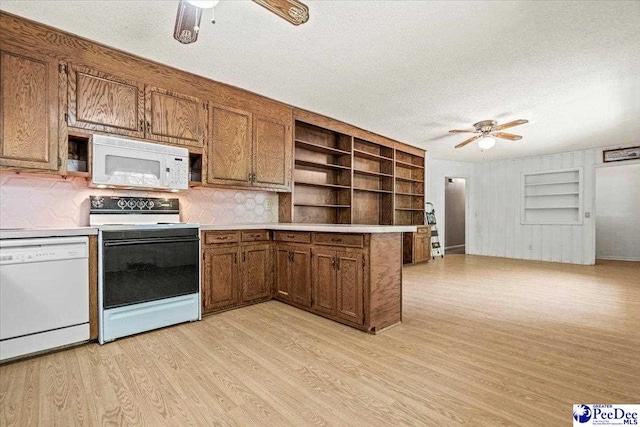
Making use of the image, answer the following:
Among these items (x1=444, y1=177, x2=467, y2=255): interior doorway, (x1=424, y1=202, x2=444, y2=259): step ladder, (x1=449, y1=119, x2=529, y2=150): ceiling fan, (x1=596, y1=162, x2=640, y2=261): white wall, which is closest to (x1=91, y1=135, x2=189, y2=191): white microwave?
(x1=449, y1=119, x2=529, y2=150): ceiling fan

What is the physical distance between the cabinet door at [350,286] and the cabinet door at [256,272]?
106cm

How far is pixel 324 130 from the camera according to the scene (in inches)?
198

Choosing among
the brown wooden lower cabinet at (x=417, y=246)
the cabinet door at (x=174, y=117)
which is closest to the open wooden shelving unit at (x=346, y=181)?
the brown wooden lower cabinet at (x=417, y=246)

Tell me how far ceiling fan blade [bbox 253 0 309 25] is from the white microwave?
5.97 ft

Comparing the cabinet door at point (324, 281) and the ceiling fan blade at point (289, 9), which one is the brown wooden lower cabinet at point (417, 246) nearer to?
the cabinet door at point (324, 281)

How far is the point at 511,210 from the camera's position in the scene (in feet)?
24.7

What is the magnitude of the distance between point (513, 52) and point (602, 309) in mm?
2911

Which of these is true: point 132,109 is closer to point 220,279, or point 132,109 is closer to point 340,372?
point 220,279

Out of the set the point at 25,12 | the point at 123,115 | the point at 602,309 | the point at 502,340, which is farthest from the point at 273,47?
the point at 602,309

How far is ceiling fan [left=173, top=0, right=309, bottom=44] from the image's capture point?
1742 mm

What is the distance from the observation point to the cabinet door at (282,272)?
339 cm

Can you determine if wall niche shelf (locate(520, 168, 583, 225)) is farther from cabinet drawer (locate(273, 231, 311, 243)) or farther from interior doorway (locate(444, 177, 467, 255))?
cabinet drawer (locate(273, 231, 311, 243))

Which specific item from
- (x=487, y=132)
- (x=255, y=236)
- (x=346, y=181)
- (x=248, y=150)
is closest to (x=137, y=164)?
(x=248, y=150)

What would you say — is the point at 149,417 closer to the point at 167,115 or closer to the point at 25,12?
the point at 167,115
